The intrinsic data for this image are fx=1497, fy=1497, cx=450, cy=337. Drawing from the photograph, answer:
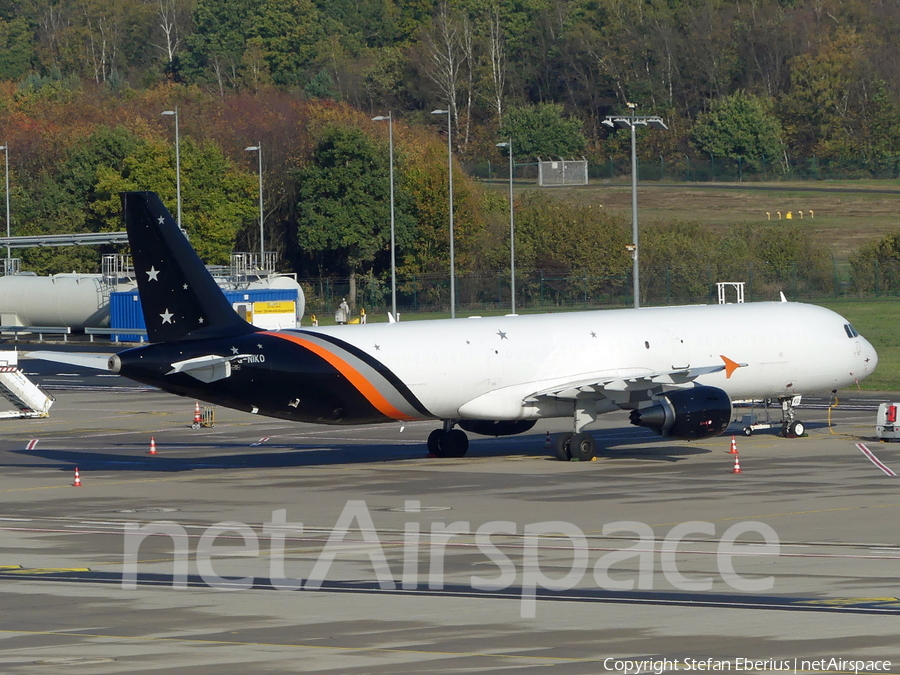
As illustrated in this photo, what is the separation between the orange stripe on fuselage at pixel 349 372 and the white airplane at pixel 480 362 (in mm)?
35

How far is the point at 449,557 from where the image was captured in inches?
961

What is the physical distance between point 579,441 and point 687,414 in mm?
3065

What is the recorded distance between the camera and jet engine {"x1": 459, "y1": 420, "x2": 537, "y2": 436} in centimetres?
4147

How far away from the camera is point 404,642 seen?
693 inches

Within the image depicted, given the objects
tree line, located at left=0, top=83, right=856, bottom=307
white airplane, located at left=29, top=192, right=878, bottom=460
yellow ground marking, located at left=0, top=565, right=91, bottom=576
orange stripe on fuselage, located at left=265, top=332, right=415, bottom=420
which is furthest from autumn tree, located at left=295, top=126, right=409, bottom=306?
yellow ground marking, located at left=0, top=565, right=91, bottom=576

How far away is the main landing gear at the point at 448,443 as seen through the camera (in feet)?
135

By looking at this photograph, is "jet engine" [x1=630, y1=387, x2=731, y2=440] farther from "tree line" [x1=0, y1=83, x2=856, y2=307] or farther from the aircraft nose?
"tree line" [x1=0, y1=83, x2=856, y2=307]

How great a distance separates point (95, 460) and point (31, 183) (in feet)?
325

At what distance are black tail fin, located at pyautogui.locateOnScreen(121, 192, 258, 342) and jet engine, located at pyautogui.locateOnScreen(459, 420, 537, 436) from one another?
26.1 ft

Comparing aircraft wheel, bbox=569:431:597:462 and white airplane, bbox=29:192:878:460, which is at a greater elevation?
white airplane, bbox=29:192:878:460

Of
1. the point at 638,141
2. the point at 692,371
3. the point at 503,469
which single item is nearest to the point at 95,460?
the point at 503,469

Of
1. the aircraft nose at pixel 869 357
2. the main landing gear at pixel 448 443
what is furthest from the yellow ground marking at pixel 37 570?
the aircraft nose at pixel 869 357

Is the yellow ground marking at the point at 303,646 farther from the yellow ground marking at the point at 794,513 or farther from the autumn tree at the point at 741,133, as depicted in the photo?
the autumn tree at the point at 741,133

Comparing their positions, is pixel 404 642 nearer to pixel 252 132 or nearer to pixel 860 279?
pixel 860 279
